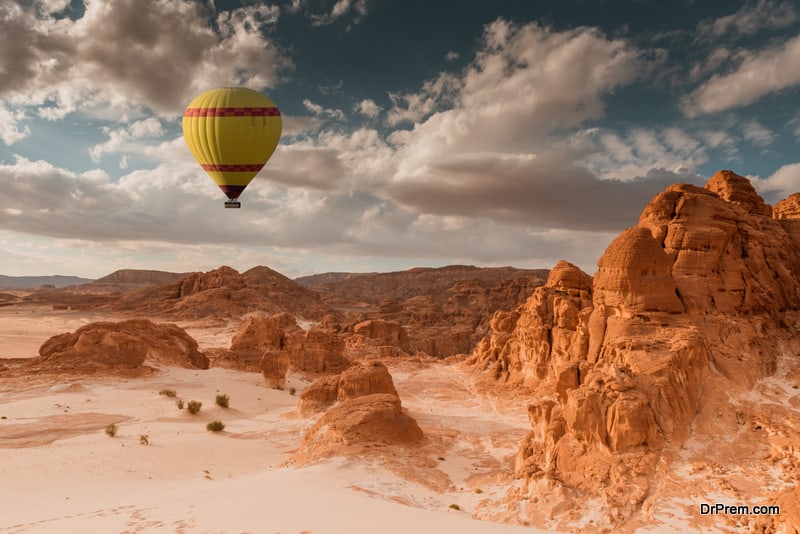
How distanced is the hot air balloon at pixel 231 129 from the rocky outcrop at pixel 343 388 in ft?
47.8

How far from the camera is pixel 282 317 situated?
1886 inches

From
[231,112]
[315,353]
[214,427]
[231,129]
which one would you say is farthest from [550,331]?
[231,112]

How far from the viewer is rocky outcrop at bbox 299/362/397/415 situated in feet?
81.8

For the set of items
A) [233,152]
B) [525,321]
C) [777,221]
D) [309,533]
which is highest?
[233,152]

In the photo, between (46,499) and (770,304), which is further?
(770,304)

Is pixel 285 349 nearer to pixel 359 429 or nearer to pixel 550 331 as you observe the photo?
pixel 550 331

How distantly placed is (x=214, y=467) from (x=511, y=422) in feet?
51.6

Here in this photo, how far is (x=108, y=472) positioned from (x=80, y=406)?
1049 cm

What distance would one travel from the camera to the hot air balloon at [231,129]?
27250 mm

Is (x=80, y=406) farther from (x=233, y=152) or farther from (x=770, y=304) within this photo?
(x=770, y=304)

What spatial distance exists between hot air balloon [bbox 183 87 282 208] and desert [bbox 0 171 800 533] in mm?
14259

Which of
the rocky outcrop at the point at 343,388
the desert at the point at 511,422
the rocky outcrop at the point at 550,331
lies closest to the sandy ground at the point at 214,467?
the desert at the point at 511,422

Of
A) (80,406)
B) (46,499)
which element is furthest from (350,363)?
(46,499)

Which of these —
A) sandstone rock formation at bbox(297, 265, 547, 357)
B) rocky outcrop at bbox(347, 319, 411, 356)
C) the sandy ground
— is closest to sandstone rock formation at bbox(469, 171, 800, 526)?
the sandy ground
